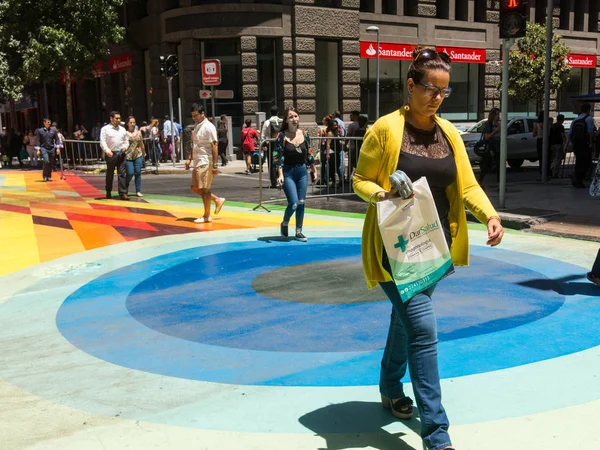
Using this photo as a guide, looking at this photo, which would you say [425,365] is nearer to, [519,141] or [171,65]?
[519,141]

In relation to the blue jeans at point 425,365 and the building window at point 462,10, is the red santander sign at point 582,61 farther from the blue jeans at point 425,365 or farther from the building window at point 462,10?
the blue jeans at point 425,365

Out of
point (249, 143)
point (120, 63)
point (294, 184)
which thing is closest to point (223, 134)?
point (249, 143)

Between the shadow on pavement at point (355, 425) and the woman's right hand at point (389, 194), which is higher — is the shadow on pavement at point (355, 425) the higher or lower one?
the lower one

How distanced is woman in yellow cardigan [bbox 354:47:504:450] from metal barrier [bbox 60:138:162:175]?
2149 centimetres

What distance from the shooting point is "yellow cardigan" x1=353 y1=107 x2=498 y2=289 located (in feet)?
11.1

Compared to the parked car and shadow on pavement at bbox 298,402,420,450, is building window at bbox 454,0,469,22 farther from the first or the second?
shadow on pavement at bbox 298,402,420,450

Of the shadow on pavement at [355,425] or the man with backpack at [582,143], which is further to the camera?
the man with backpack at [582,143]

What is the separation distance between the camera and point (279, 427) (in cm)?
358

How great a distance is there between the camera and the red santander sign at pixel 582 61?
119 ft

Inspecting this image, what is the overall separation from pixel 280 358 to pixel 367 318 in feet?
3.97

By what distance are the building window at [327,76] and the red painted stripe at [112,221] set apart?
58.9 ft

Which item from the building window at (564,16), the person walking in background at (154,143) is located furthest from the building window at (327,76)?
the building window at (564,16)

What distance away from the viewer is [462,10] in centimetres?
3238

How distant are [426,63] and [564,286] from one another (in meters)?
4.21
